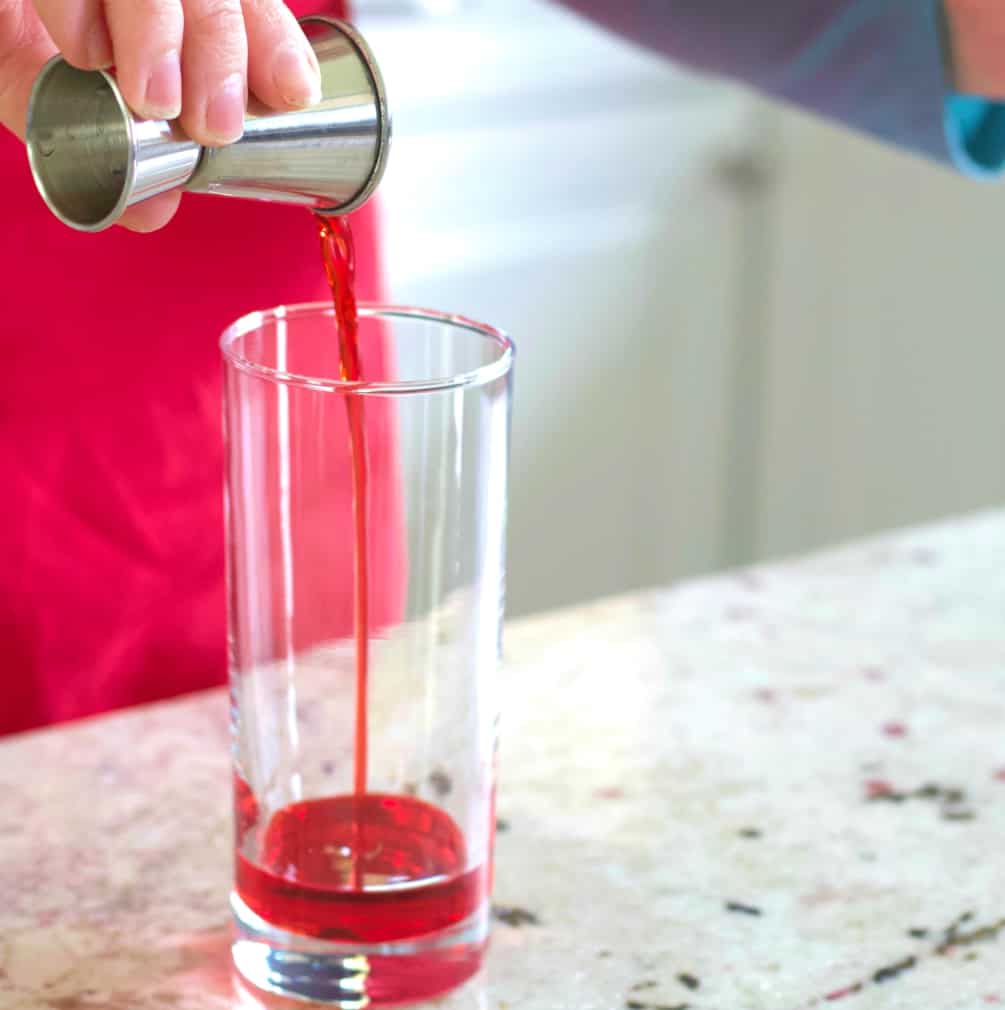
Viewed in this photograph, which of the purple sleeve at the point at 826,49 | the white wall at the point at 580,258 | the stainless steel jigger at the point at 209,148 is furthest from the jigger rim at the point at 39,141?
the white wall at the point at 580,258

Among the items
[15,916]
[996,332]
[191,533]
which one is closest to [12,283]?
[191,533]

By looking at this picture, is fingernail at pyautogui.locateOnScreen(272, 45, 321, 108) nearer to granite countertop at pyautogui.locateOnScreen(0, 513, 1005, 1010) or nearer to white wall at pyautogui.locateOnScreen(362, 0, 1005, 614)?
granite countertop at pyautogui.locateOnScreen(0, 513, 1005, 1010)

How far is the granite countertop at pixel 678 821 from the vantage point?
0.54 m

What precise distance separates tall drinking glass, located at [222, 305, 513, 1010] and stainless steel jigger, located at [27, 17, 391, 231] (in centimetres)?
6

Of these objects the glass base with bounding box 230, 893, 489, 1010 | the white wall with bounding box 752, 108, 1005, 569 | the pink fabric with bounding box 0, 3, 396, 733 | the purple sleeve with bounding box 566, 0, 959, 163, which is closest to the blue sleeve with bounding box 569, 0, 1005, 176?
the purple sleeve with bounding box 566, 0, 959, 163

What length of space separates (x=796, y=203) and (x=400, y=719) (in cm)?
177

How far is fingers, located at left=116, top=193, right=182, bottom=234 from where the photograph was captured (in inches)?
19.4

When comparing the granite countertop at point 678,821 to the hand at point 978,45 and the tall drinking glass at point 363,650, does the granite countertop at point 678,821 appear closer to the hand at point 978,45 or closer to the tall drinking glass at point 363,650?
the tall drinking glass at point 363,650

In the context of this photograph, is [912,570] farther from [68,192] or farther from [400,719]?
[68,192]

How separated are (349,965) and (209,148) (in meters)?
0.25

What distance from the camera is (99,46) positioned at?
0.46 metres

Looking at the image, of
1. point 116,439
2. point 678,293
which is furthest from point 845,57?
point 678,293

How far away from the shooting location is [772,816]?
651 mm

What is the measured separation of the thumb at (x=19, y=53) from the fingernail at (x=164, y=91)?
0.14m
